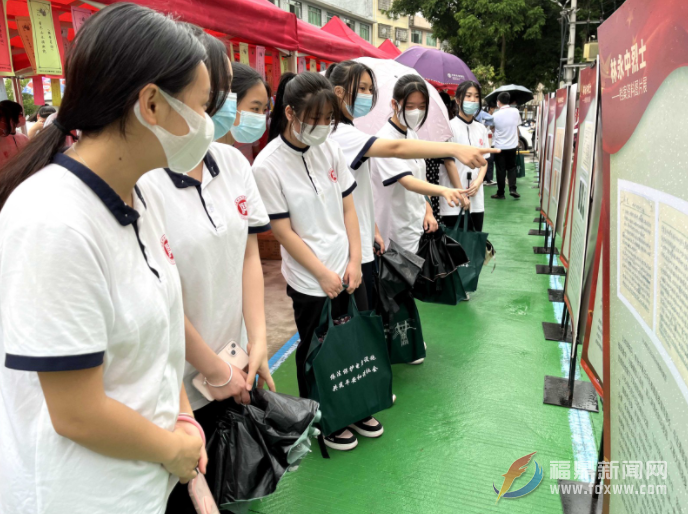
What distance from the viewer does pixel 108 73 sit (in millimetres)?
872

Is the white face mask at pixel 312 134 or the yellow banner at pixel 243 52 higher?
the yellow banner at pixel 243 52

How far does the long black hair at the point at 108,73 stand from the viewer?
877mm

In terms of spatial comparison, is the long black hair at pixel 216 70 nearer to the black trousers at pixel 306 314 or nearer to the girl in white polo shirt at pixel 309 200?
the girl in white polo shirt at pixel 309 200

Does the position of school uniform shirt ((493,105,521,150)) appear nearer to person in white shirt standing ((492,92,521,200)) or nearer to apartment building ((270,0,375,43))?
person in white shirt standing ((492,92,521,200))

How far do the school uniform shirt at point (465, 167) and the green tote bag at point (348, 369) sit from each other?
6.94ft

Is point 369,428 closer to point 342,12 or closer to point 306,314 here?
point 306,314

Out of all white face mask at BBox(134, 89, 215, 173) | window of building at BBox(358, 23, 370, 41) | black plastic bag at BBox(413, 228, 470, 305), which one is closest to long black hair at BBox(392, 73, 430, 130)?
black plastic bag at BBox(413, 228, 470, 305)

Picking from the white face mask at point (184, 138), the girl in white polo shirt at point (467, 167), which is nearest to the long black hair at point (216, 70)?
the white face mask at point (184, 138)

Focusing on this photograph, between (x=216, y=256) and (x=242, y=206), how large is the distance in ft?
0.72

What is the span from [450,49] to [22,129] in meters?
19.4

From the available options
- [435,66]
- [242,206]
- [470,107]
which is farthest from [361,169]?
[435,66]

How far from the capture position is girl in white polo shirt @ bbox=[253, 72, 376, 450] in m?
2.08

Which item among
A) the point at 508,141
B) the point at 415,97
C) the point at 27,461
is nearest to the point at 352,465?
the point at 27,461

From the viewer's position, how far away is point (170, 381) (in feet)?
3.52
